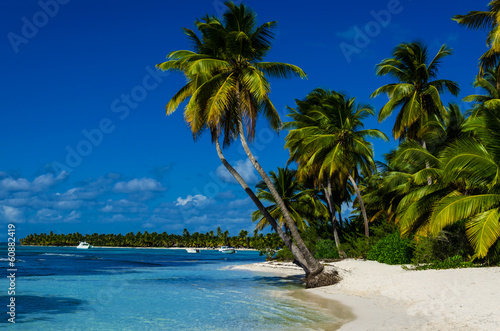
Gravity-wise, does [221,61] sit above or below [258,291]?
above

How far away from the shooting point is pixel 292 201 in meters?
38.8

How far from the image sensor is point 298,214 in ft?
125

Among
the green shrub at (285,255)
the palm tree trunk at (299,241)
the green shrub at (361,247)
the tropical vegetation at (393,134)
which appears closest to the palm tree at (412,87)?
the tropical vegetation at (393,134)

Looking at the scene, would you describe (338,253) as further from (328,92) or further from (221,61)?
(221,61)

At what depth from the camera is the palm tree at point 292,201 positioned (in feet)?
122

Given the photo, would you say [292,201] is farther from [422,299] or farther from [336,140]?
[422,299]

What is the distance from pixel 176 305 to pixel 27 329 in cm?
508


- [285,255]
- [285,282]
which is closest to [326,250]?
[285,282]

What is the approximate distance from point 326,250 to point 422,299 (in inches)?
675

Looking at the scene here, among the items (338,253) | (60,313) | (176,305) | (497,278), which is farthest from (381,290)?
(338,253)

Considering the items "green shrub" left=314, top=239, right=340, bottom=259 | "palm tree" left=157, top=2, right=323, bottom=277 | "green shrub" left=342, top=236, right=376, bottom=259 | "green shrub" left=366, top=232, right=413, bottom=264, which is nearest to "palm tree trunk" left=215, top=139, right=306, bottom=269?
"palm tree" left=157, top=2, right=323, bottom=277

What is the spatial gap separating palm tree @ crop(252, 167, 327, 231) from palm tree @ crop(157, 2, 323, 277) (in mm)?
17765

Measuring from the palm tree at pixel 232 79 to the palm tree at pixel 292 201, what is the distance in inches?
699

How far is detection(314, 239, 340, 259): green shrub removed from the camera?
92.2ft
